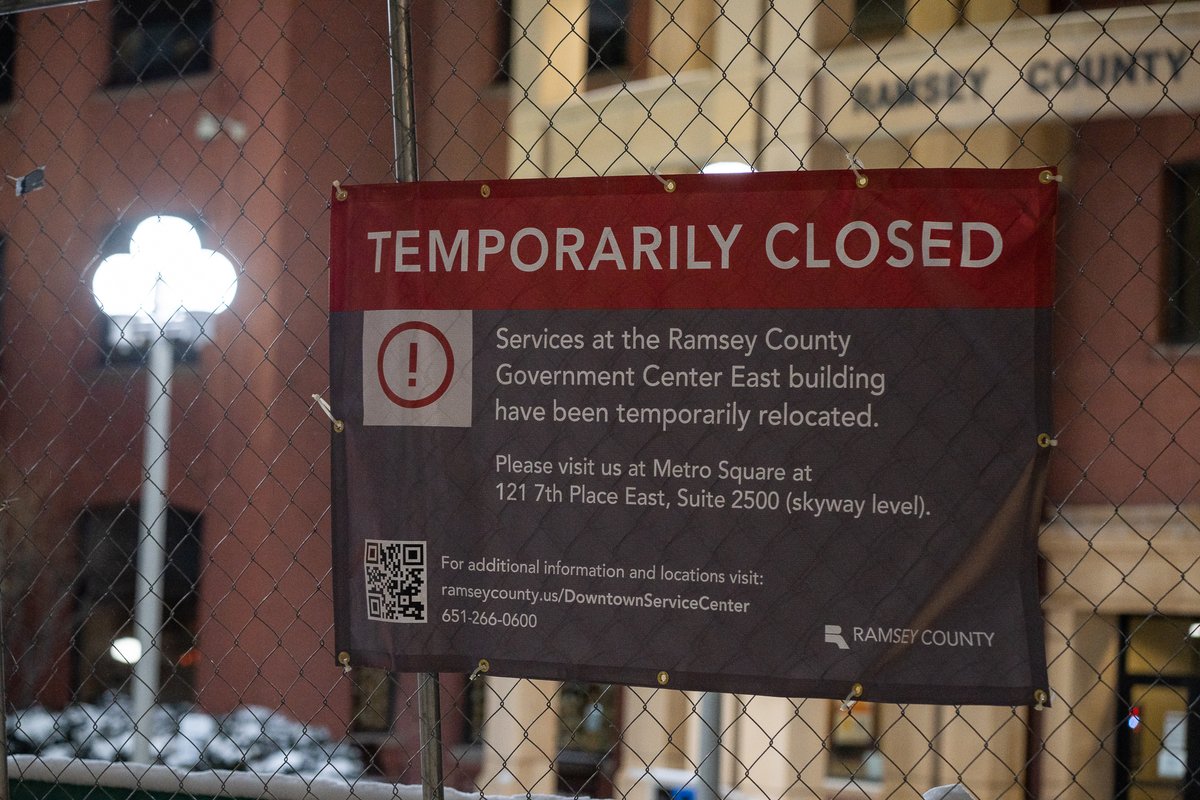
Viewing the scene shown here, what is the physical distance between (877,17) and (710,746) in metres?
7.11

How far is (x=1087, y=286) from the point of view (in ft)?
29.1

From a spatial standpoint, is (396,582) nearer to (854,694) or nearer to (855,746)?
(854,694)

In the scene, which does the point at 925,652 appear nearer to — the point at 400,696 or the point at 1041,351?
the point at 1041,351

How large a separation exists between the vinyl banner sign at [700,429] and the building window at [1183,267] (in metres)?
7.13

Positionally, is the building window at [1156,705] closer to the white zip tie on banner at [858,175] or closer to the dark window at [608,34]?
the dark window at [608,34]

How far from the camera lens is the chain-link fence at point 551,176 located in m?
7.95

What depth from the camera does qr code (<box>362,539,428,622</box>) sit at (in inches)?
101

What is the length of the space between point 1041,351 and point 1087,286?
713 cm

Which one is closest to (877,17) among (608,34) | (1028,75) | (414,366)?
(1028,75)

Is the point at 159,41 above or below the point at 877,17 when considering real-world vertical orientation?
above

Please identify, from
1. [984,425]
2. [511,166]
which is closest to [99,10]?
[511,166]

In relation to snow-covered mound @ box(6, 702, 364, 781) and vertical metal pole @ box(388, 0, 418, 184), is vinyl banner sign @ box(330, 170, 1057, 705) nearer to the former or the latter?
vertical metal pole @ box(388, 0, 418, 184)

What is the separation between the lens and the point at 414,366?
2576 millimetres

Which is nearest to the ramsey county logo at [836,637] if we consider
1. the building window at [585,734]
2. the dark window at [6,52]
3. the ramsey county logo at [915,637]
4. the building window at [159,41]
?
the ramsey county logo at [915,637]
